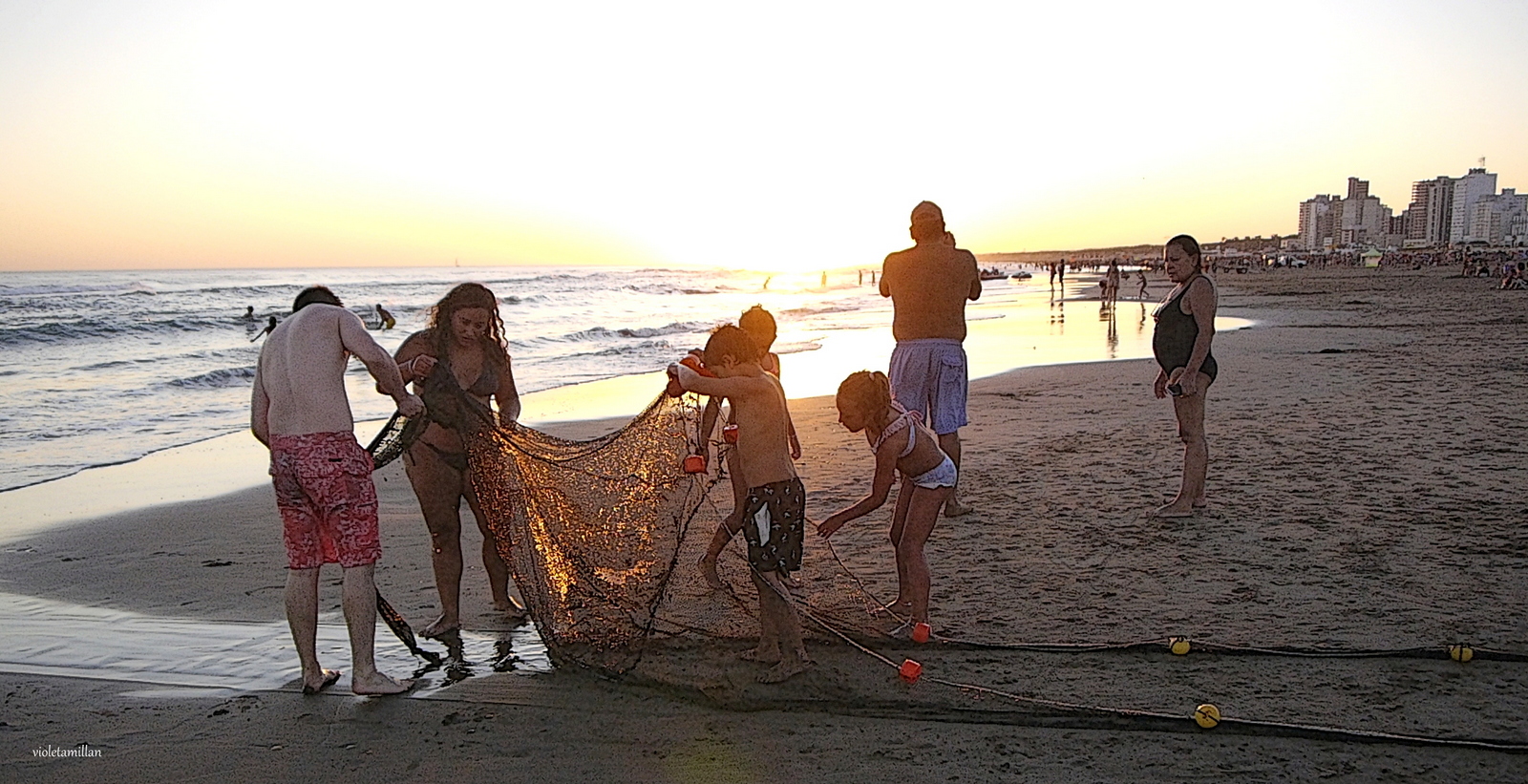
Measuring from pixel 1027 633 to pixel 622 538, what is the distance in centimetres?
208

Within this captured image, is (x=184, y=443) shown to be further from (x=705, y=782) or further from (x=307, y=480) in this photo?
(x=705, y=782)

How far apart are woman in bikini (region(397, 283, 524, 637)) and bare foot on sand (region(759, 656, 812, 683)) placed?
1785 millimetres

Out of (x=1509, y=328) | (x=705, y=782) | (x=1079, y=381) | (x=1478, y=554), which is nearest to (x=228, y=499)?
(x=705, y=782)

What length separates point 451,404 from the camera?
5074 mm

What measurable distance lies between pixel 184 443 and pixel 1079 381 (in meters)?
12.2

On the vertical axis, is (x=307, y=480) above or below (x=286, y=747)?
above

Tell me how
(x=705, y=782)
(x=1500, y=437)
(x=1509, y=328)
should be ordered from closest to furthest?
(x=705, y=782), (x=1500, y=437), (x=1509, y=328)

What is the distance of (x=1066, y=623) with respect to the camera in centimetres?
495

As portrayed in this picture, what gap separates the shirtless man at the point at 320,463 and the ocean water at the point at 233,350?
297 inches

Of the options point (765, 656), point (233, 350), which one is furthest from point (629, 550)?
point (233, 350)

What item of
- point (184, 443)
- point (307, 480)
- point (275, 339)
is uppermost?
point (275, 339)

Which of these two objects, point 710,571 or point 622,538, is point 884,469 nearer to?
point 710,571

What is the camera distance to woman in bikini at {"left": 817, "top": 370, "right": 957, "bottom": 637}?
15.3 ft

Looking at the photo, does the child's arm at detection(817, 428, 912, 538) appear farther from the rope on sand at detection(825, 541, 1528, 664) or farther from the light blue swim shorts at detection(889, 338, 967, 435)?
the light blue swim shorts at detection(889, 338, 967, 435)
